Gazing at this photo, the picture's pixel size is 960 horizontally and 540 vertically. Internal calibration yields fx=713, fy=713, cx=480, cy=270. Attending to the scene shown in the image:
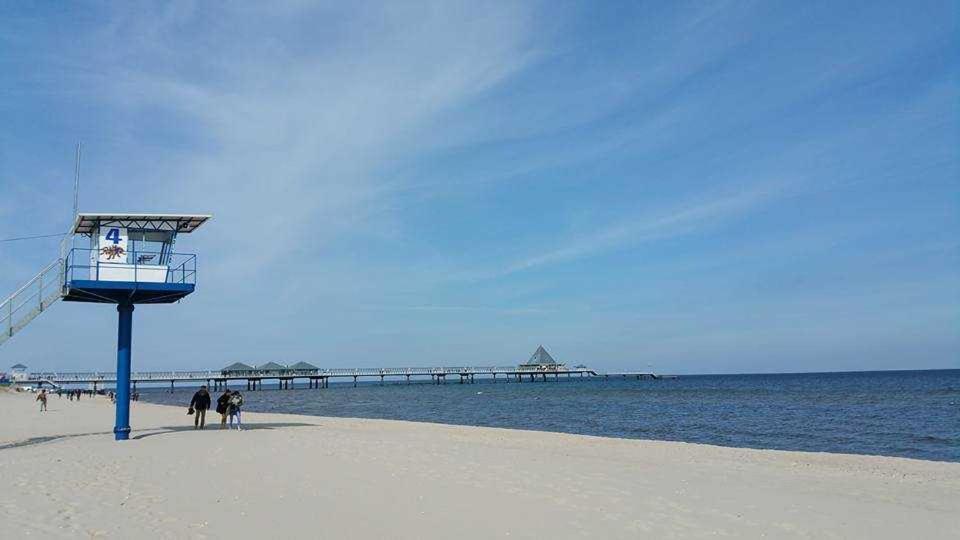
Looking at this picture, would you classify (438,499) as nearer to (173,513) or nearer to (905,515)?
(173,513)

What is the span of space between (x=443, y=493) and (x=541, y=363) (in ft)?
503

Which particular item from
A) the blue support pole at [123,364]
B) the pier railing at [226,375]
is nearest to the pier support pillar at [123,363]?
the blue support pole at [123,364]

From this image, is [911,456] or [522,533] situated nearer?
[522,533]

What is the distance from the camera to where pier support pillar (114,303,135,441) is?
18469mm

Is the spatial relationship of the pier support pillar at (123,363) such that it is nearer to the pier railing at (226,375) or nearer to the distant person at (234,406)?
the distant person at (234,406)

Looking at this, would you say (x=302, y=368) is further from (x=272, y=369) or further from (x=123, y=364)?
(x=123, y=364)

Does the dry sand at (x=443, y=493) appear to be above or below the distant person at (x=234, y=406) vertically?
below

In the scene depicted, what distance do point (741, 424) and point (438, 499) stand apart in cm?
2795

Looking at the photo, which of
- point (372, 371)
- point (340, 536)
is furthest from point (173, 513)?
point (372, 371)

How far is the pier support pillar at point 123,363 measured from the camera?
60.6 ft

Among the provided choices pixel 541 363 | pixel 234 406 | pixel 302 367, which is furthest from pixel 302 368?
pixel 234 406

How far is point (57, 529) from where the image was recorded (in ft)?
26.5

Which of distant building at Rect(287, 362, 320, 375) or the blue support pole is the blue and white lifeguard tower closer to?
the blue support pole

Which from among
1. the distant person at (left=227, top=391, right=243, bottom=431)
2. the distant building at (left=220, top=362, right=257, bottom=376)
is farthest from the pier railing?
the distant person at (left=227, top=391, right=243, bottom=431)
